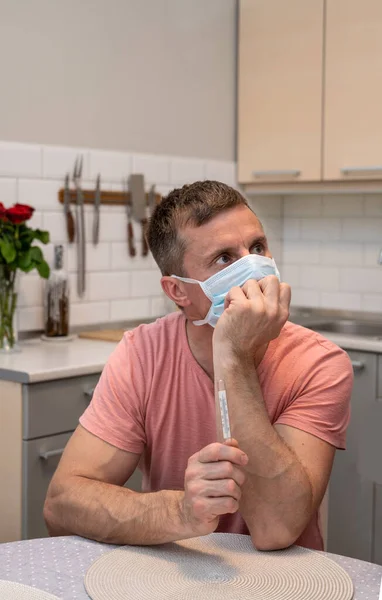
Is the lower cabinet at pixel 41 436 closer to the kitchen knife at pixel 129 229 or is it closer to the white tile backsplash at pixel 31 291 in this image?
the white tile backsplash at pixel 31 291

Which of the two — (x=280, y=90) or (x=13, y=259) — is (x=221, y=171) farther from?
(x=13, y=259)

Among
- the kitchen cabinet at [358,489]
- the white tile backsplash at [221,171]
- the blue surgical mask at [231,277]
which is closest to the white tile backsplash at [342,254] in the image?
the white tile backsplash at [221,171]

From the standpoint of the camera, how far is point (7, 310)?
2.83 meters

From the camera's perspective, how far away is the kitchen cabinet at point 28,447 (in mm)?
2430

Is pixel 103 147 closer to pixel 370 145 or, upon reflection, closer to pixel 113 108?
pixel 113 108

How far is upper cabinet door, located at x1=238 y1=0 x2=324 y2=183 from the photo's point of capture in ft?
11.6

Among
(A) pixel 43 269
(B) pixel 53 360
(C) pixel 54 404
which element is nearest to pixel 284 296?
(C) pixel 54 404

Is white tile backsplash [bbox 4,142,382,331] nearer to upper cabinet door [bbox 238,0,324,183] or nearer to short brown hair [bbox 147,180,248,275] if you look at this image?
upper cabinet door [bbox 238,0,324,183]

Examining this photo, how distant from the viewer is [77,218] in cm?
325

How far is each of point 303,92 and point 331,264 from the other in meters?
0.79

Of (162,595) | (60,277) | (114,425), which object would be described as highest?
(60,277)

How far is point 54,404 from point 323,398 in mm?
1099

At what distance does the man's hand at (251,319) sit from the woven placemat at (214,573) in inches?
13.6

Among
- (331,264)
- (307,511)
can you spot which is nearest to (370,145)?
(331,264)
